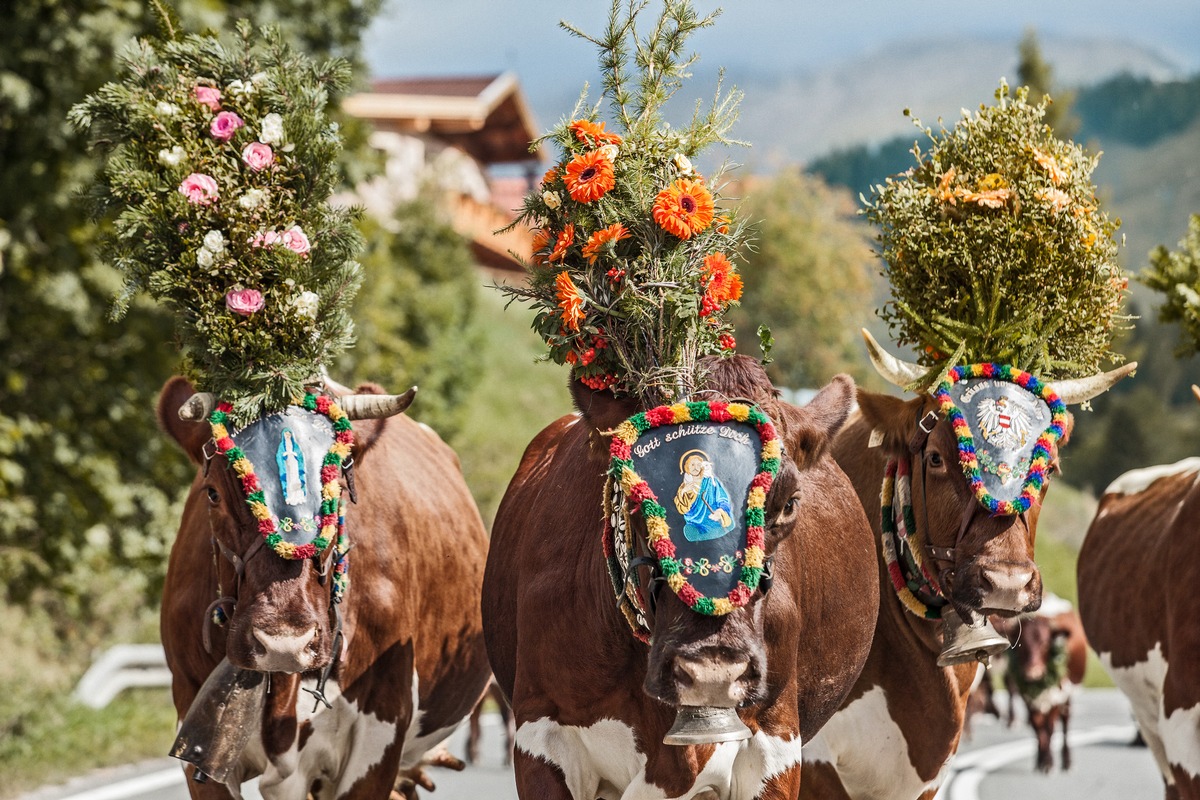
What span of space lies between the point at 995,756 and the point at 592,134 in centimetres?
1508

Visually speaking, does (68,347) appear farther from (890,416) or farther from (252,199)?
(890,416)

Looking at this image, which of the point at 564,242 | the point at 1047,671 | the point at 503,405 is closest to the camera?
the point at 564,242

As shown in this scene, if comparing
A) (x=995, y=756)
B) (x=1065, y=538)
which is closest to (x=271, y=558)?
(x=995, y=756)

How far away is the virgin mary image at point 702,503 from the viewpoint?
436cm

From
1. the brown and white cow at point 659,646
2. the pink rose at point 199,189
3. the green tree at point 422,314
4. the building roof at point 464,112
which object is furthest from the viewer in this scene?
the building roof at point 464,112

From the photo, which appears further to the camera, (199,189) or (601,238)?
(199,189)

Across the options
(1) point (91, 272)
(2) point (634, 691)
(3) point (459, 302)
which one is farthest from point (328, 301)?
(3) point (459, 302)

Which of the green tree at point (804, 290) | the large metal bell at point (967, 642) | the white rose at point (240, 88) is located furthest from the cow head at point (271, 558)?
the green tree at point (804, 290)

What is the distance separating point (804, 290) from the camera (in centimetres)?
4697

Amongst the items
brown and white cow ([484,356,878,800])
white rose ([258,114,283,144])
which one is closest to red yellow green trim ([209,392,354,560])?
brown and white cow ([484,356,878,800])

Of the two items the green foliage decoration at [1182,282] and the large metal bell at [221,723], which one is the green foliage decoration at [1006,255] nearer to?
the green foliage decoration at [1182,282]

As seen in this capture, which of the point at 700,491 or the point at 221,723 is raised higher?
the point at 700,491

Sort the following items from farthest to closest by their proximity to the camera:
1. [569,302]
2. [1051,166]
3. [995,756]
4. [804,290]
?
[804,290] < [995,756] < [1051,166] < [569,302]

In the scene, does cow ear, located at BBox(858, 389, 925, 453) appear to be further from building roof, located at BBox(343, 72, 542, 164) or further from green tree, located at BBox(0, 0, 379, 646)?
building roof, located at BBox(343, 72, 542, 164)
